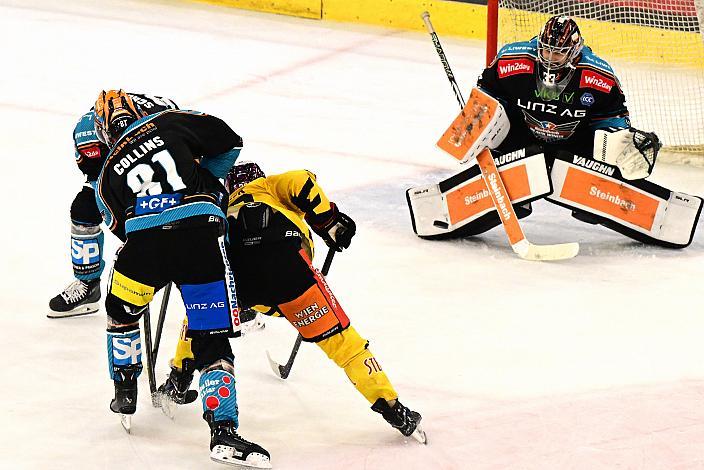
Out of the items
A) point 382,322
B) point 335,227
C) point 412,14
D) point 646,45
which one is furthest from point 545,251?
point 412,14

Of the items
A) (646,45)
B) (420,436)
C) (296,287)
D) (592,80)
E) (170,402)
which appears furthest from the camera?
(646,45)

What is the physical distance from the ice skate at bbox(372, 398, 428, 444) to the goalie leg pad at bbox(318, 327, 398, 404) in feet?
0.07

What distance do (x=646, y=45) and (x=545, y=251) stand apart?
250 centimetres

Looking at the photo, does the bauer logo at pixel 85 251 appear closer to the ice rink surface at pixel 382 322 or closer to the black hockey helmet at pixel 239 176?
the ice rink surface at pixel 382 322

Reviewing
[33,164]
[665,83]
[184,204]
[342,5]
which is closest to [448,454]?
[184,204]

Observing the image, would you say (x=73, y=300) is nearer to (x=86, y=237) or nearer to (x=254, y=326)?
(x=86, y=237)

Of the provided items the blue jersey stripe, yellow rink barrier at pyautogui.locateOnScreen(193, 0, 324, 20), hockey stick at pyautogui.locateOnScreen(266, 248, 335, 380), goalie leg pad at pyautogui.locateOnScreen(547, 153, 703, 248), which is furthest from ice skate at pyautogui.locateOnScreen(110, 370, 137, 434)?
yellow rink barrier at pyautogui.locateOnScreen(193, 0, 324, 20)

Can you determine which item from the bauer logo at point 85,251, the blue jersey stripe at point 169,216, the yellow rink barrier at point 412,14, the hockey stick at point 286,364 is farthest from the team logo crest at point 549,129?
the yellow rink barrier at point 412,14

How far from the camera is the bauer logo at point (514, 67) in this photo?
194 inches

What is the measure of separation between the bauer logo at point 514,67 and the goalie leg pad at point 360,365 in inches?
78.7

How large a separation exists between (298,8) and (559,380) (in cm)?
546

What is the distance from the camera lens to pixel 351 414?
3.57 m

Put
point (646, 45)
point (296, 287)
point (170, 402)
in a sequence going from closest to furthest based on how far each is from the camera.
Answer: point (296, 287) < point (170, 402) < point (646, 45)

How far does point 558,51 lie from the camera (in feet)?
15.6
